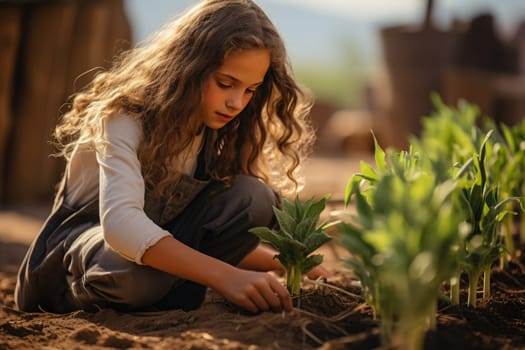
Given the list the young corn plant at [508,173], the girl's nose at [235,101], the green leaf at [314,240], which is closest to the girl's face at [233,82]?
the girl's nose at [235,101]

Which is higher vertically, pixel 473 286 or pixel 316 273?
pixel 473 286

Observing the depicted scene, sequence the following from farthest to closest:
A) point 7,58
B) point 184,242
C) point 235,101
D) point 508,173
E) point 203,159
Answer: point 7,58, point 508,173, point 203,159, point 184,242, point 235,101

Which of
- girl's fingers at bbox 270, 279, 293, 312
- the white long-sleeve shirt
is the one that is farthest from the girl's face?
girl's fingers at bbox 270, 279, 293, 312

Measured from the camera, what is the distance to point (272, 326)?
79.3 inches

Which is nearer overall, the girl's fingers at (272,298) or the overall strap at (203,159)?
the girl's fingers at (272,298)

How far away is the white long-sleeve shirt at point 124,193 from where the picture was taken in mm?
2195

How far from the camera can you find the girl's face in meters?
2.39

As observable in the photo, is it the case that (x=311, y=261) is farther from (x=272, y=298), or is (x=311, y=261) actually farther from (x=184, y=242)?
(x=184, y=242)

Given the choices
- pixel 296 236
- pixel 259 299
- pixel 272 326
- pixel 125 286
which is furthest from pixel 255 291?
pixel 125 286

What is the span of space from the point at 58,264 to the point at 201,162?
0.61 m

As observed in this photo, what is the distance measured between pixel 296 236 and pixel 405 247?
0.74m

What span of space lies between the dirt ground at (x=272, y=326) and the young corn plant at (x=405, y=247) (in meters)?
0.13

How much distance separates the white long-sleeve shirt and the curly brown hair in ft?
0.14

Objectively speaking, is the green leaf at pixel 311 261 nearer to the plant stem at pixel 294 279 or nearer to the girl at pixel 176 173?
the plant stem at pixel 294 279
